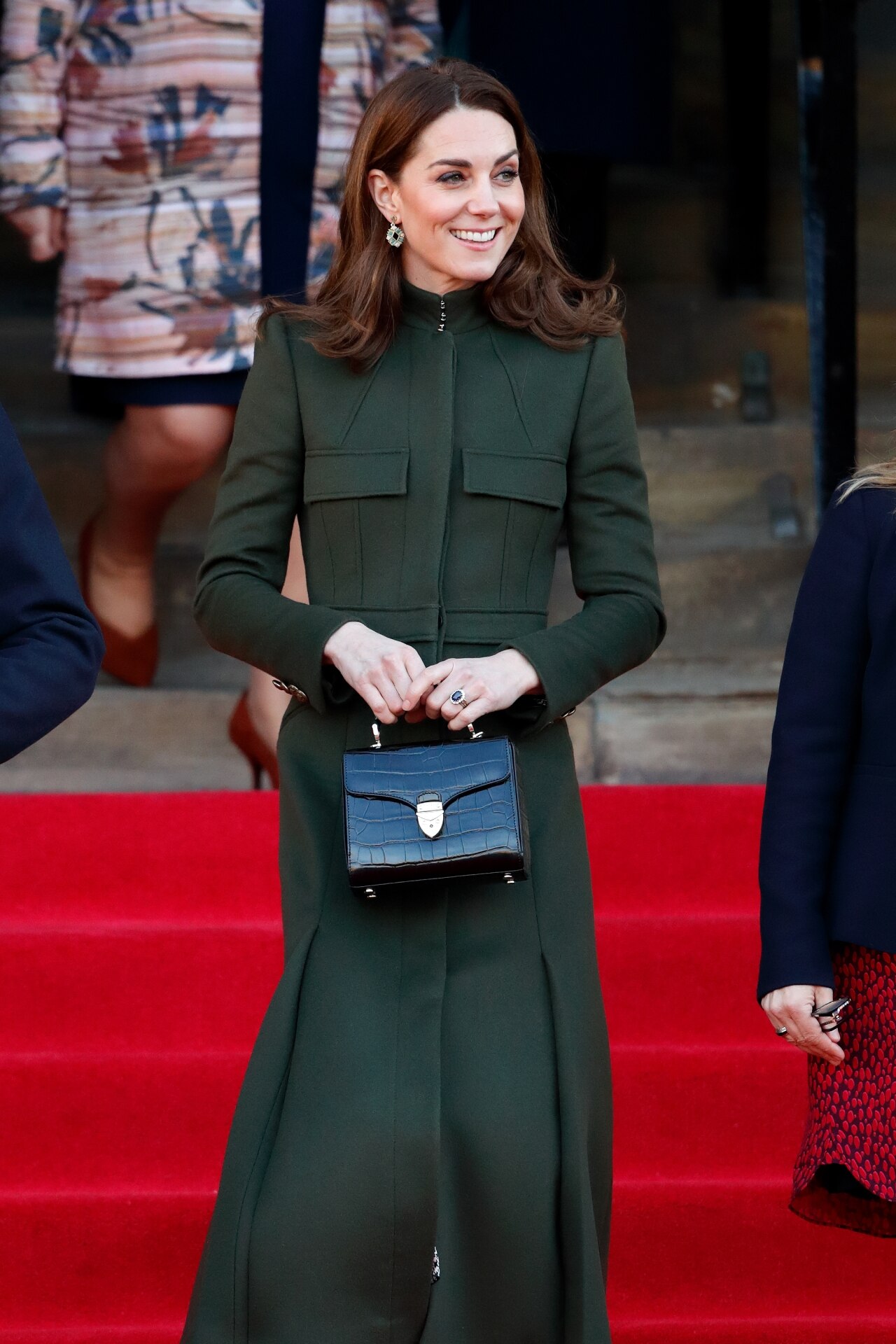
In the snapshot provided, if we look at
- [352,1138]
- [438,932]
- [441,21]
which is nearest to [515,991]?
[438,932]

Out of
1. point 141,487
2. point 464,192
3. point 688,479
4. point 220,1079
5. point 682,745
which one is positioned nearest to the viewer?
point 464,192

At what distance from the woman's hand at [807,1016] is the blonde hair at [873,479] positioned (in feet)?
1.70

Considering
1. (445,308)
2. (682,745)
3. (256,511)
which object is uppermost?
(445,308)

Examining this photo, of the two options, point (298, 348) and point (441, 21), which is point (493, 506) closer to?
point (298, 348)

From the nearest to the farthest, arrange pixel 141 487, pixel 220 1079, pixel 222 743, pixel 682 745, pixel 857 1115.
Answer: pixel 857 1115, pixel 220 1079, pixel 141 487, pixel 682 745, pixel 222 743

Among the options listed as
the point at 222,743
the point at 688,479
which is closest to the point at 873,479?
the point at 222,743

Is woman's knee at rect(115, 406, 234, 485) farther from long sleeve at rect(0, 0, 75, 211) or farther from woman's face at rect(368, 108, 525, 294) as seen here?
woman's face at rect(368, 108, 525, 294)

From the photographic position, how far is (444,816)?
191cm

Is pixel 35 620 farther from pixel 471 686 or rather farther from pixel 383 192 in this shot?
pixel 383 192

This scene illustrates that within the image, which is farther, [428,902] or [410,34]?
[410,34]

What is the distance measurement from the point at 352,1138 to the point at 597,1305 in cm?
31

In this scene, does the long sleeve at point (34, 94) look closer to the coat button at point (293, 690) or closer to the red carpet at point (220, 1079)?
the red carpet at point (220, 1079)

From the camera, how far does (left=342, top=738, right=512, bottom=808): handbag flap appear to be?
1.92m

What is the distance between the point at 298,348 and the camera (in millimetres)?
2143
